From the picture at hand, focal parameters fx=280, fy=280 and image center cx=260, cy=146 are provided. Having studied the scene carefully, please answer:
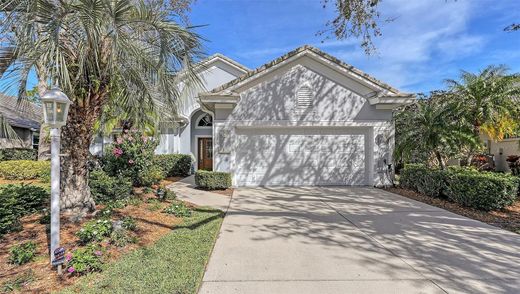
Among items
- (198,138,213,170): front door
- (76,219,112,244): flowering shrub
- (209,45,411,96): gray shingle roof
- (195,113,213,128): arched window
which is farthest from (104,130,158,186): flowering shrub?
(195,113,213,128): arched window

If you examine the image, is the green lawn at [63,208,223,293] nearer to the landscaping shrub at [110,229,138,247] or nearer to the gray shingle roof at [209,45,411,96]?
the landscaping shrub at [110,229,138,247]

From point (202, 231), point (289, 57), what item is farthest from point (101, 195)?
point (289, 57)

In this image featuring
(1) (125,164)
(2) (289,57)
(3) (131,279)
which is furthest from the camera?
(2) (289,57)

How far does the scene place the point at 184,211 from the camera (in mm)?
7062

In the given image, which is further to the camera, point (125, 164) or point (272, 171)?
point (272, 171)

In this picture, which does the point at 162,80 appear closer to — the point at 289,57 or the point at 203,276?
the point at 203,276

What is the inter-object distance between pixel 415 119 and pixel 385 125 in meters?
1.63

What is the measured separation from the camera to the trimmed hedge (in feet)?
23.9

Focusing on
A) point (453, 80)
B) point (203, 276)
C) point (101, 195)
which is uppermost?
point (453, 80)

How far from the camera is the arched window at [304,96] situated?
37.9ft

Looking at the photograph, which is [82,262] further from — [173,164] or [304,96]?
[173,164]

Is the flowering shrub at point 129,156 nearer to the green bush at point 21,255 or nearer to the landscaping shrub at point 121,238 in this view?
the landscaping shrub at point 121,238

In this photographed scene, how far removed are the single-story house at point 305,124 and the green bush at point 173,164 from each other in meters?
4.76

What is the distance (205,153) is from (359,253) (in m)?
15.4
